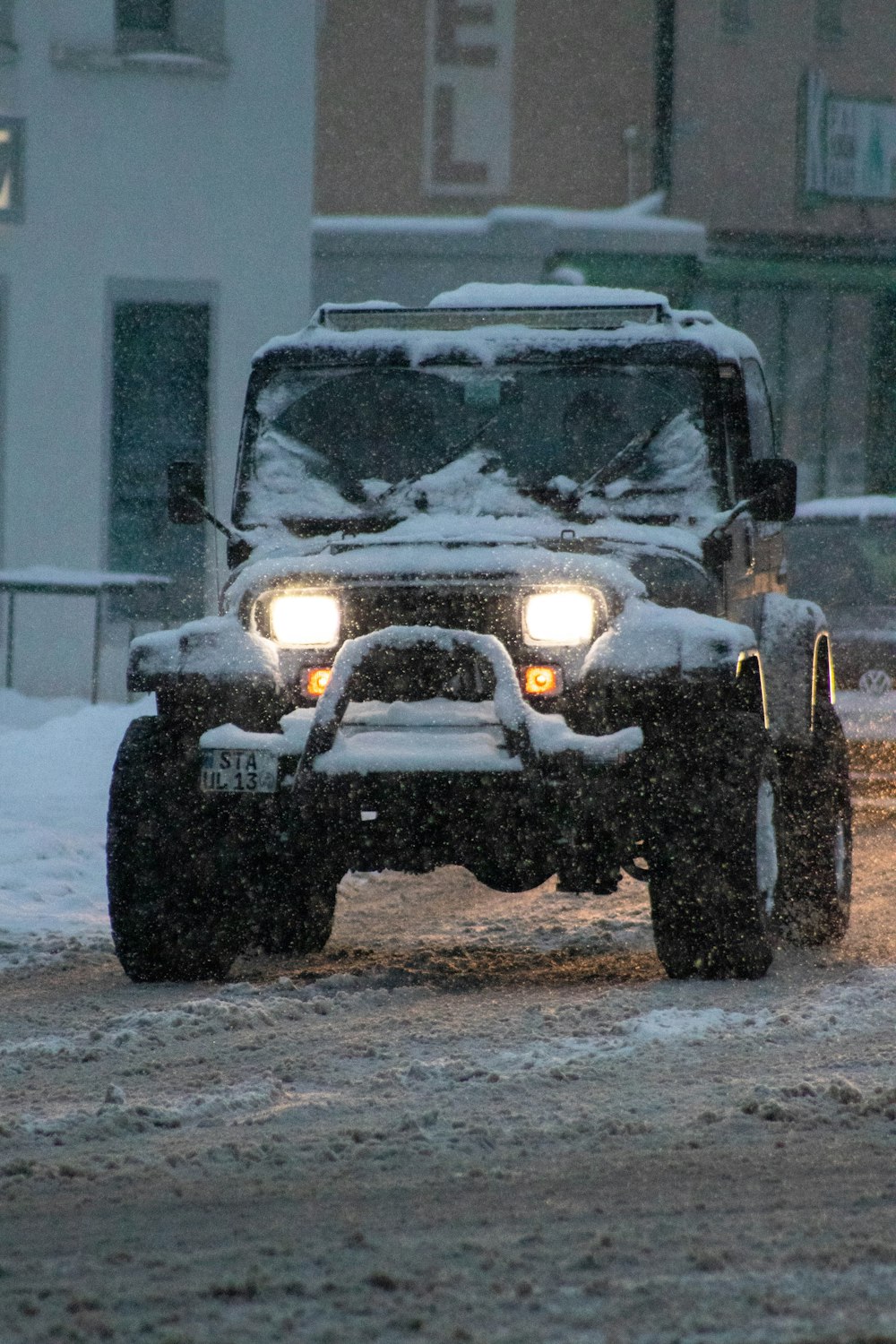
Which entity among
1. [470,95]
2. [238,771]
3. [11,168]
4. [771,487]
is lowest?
[238,771]

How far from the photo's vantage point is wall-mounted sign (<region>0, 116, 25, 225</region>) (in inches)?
731

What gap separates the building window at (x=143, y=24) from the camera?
18.6 m

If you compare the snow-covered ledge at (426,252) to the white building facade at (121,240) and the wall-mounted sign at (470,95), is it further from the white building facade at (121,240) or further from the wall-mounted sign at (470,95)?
the wall-mounted sign at (470,95)

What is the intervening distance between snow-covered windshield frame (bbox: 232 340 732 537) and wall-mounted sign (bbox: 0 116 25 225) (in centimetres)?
1105

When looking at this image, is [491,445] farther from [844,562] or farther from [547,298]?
[844,562]

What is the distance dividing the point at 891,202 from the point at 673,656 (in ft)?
75.0

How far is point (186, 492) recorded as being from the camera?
834 centimetres

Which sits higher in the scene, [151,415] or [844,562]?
[151,415]

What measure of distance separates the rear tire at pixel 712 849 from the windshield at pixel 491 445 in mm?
1159

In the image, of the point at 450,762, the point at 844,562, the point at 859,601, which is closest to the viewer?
the point at 450,762

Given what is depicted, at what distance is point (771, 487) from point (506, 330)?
1093 millimetres

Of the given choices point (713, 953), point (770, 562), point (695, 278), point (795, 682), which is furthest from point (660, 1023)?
point (695, 278)

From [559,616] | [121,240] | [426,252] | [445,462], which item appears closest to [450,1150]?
[559,616]

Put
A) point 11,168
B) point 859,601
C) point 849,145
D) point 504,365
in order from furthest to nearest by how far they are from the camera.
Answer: point 849,145 → point 11,168 → point 859,601 → point 504,365
